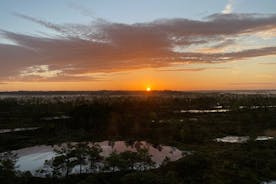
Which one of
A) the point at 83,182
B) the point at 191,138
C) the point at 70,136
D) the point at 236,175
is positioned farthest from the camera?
the point at 70,136

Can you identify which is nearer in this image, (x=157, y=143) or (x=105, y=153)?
(x=105, y=153)

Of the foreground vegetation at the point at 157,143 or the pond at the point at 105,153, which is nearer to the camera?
the foreground vegetation at the point at 157,143

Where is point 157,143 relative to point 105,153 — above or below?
below

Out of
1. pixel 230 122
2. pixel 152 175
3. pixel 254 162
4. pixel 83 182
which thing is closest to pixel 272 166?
pixel 254 162

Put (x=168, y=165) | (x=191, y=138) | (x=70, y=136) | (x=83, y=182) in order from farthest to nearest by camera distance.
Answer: (x=70, y=136)
(x=191, y=138)
(x=168, y=165)
(x=83, y=182)

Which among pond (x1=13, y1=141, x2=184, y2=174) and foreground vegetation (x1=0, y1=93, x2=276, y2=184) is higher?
foreground vegetation (x1=0, y1=93, x2=276, y2=184)

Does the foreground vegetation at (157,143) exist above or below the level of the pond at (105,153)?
above

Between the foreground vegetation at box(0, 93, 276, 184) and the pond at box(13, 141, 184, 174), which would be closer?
the foreground vegetation at box(0, 93, 276, 184)

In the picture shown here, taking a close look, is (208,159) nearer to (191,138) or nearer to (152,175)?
(152,175)
